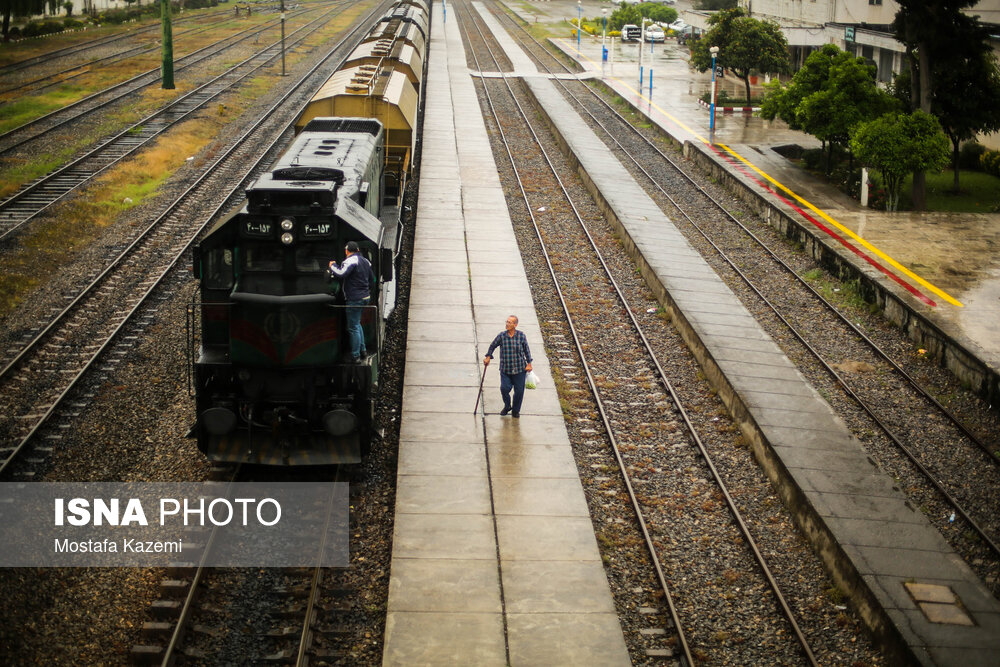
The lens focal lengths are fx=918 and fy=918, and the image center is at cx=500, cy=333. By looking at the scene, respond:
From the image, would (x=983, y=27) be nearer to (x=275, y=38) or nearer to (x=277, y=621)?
(x=277, y=621)

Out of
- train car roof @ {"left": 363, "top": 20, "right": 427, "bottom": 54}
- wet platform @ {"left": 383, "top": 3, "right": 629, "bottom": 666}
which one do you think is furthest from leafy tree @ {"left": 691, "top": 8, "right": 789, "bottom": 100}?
wet platform @ {"left": 383, "top": 3, "right": 629, "bottom": 666}

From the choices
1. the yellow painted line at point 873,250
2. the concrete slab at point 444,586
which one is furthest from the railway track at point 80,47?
the concrete slab at point 444,586

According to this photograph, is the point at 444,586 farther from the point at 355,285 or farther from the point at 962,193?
the point at 962,193

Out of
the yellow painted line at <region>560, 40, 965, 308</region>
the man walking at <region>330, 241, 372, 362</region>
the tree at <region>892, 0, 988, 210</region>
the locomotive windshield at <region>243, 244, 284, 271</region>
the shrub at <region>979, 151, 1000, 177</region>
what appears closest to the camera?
the man walking at <region>330, 241, 372, 362</region>

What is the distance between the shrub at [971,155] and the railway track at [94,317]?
82.4 ft

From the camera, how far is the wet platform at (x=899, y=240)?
17266 mm

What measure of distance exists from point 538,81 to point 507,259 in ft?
101

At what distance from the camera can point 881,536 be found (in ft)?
37.3

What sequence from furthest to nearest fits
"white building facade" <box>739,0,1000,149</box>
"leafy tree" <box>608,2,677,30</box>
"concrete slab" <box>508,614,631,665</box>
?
1. "leafy tree" <box>608,2,677,30</box>
2. "white building facade" <box>739,0,1000,149</box>
3. "concrete slab" <box>508,614,631,665</box>

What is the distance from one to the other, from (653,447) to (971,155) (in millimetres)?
26233

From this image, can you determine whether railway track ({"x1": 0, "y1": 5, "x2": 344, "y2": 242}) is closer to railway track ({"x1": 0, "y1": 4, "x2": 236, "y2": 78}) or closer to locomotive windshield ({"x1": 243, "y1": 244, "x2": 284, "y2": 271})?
railway track ({"x1": 0, "y1": 4, "x2": 236, "y2": 78})

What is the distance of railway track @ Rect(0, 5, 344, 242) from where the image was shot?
2348cm

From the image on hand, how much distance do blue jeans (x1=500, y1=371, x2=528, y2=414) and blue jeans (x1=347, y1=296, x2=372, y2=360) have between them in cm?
265

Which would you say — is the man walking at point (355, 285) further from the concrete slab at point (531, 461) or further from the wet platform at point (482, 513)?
the concrete slab at point (531, 461)
